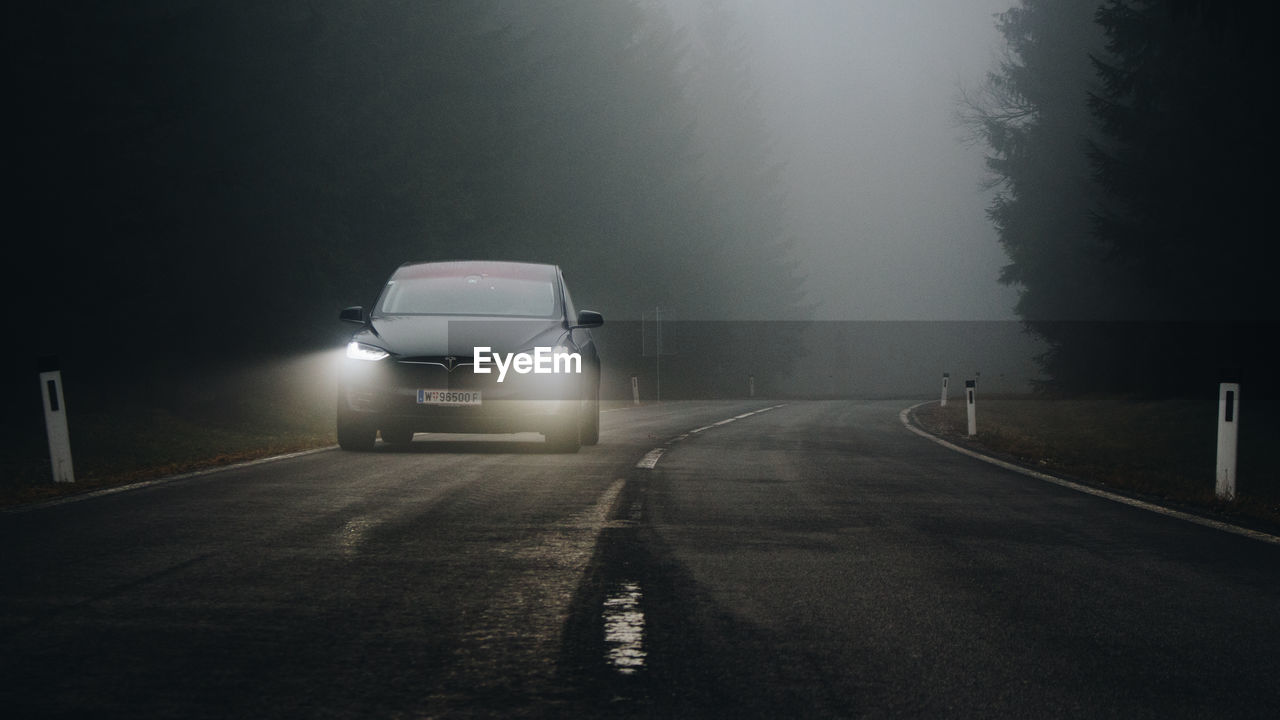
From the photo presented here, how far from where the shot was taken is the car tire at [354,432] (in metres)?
11.9

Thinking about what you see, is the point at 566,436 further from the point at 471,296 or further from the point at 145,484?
the point at 145,484

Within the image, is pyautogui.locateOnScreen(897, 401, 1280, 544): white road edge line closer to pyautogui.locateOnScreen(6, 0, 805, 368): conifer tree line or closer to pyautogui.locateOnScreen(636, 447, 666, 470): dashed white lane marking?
pyautogui.locateOnScreen(636, 447, 666, 470): dashed white lane marking

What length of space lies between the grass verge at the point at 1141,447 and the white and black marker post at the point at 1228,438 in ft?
0.60

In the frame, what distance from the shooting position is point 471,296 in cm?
1273

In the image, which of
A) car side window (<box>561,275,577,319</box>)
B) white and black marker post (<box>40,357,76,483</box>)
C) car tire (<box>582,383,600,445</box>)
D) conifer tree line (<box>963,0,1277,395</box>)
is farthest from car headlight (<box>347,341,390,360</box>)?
conifer tree line (<box>963,0,1277,395</box>)

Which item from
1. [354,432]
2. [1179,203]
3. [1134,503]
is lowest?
[1134,503]

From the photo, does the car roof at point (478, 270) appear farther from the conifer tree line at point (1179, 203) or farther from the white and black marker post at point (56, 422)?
the conifer tree line at point (1179, 203)

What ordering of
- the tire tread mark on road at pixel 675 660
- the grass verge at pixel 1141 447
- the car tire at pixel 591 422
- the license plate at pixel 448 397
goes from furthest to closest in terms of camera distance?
1. the car tire at pixel 591 422
2. the license plate at pixel 448 397
3. the grass verge at pixel 1141 447
4. the tire tread mark on road at pixel 675 660

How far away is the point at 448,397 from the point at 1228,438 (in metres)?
7.16

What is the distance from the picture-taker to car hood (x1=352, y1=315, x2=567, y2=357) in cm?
1166

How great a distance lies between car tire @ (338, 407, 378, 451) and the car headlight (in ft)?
1.95

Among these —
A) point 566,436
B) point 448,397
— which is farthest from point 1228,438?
point 448,397

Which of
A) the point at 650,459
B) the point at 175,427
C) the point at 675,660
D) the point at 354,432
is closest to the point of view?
the point at 675,660

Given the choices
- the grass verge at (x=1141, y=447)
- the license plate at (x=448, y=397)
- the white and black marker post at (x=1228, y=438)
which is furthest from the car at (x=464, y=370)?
the white and black marker post at (x=1228, y=438)
